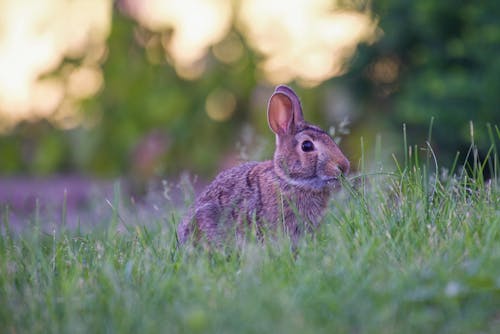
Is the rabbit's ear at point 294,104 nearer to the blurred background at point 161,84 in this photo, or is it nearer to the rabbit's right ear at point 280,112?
the rabbit's right ear at point 280,112

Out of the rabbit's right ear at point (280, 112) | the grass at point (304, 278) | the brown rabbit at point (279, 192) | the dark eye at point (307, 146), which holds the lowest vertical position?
the grass at point (304, 278)

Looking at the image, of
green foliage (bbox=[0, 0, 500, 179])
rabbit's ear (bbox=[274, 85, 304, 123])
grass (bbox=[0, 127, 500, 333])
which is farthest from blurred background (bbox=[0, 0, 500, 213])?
grass (bbox=[0, 127, 500, 333])

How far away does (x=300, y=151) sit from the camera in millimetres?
4871

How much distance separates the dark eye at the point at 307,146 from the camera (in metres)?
4.86

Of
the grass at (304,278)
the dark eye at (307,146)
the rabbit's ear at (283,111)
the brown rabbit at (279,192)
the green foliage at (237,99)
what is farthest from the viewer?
the green foliage at (237,99)

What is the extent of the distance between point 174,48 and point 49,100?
1.82 meters

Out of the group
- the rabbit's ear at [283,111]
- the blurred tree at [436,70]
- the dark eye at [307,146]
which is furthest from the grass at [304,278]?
the blurred tree at [436,70]

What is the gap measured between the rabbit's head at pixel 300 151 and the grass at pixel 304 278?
337 millimetres

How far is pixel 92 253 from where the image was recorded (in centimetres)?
414

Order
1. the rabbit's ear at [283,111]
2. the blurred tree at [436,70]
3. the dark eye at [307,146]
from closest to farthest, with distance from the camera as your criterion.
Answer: the dark eye at [307,146], the rabbit's ear at [283,111], the blurred tree at [436,70]

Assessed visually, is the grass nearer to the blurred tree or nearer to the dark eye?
the dark eye

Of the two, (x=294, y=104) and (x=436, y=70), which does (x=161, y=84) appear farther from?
(x=294, y=104)

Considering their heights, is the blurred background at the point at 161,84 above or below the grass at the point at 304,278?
above

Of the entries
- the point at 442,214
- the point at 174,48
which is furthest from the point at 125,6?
the point at 442,214
